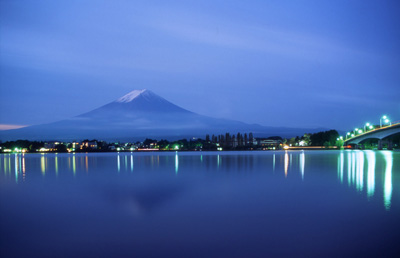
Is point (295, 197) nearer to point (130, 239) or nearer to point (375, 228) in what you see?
point (375, 228)

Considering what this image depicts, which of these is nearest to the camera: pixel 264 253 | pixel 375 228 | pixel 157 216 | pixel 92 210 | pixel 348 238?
pixel 264 253

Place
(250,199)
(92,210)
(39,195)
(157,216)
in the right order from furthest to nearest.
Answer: (39,195)
(250,199)
(92,210)
(157,216)

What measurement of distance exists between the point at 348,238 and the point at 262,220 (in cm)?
249

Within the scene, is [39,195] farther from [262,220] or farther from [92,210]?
[262,220]

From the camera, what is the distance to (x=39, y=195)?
54.1 ft

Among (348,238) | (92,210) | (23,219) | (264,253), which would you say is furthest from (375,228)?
(23,219)

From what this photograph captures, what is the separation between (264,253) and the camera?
719cm

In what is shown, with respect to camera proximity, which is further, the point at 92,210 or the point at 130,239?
the point at 92,210

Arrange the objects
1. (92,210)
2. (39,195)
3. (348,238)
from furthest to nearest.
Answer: (39,195) < (92,210) < (348,238)

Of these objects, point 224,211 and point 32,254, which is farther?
point 224,211

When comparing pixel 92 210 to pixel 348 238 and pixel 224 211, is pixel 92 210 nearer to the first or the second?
pixel 224 211

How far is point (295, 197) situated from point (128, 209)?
6084mm

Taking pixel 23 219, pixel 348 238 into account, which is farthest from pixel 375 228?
pixel 23 219

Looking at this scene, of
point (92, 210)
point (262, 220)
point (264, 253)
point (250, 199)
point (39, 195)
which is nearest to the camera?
point (264, 253)
